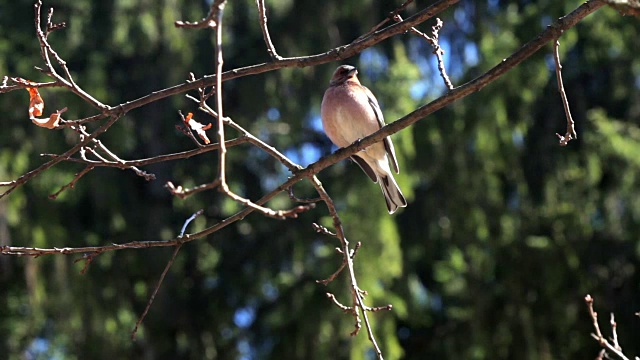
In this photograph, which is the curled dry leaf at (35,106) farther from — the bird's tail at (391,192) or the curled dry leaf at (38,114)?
the bird's tail at (391,192)

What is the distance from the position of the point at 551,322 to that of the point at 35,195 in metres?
6.30

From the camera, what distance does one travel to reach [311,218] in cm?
1167

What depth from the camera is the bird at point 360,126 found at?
6.33 m

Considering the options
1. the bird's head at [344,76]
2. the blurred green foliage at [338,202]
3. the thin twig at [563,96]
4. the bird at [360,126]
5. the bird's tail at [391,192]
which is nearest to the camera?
the thin twig at [563,96]

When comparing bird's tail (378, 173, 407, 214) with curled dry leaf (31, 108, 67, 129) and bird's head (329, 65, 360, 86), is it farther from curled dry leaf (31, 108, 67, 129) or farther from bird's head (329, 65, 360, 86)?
curled dry leaf (31, 108, 67, 129)

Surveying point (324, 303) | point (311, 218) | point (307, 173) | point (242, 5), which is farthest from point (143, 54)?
point (307, 173)

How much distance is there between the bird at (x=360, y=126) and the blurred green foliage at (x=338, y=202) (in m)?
2.96

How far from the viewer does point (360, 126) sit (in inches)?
250

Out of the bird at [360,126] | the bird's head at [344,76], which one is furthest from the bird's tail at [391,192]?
the bird's head at [344,76]

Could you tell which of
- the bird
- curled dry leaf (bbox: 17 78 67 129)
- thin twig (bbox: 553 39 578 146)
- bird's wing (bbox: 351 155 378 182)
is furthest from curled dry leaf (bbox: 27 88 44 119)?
bird's wing (bbox: 351 155 378 182)

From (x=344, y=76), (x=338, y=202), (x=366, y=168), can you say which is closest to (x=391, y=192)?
(x=366, y=168)

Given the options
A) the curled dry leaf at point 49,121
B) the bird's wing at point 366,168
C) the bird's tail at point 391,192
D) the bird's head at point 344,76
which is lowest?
the curled dry leaf at point 49,121

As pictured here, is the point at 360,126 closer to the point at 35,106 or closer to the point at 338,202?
the point at 35,106

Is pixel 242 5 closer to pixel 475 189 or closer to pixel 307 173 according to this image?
pixel 475 189
